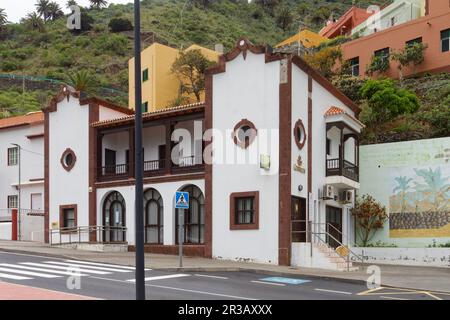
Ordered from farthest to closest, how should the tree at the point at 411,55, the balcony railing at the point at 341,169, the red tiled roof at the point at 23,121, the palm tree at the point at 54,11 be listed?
the palm tree at the point at 54,11
the tree at the point at 411,55
the red tiled roof at the point at 23,121
the balcony railing at the point at 341,169

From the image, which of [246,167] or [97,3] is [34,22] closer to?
[97,3]

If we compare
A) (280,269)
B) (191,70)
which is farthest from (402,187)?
(191,70)

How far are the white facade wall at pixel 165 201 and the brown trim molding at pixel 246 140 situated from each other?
2.72 meters

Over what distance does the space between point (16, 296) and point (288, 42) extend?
60.7 meters

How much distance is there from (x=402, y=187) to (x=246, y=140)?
28.2ft

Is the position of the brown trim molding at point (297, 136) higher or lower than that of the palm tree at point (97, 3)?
lower

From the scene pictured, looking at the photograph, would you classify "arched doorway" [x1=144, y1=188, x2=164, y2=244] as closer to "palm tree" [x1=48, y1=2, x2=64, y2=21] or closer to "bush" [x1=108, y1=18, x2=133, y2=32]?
"bush" [x1=108, y1=18, x2=133, y2=32]

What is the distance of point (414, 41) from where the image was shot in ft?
164

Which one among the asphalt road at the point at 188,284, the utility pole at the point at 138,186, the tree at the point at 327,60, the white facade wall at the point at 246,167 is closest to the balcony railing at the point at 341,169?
the white facade wall at the point at 246,167

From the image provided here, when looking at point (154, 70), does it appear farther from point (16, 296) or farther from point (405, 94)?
point (16, 296)

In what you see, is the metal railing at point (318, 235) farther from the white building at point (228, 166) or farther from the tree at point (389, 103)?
the tree at point (389, 103)

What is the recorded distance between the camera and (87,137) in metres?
34.4

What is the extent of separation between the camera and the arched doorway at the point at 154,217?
31.9 meters

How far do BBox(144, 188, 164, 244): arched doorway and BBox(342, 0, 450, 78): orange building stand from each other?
26246 mm
